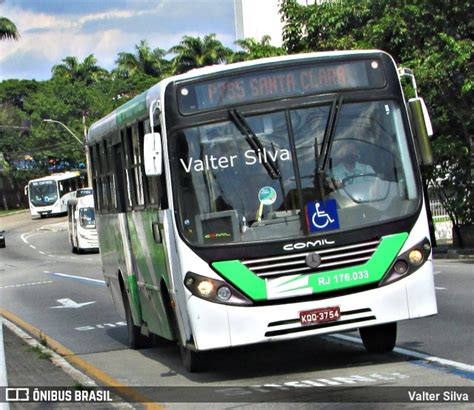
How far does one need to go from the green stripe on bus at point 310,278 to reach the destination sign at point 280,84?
155 centimetres

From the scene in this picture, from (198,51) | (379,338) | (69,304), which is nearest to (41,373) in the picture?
(379,338)

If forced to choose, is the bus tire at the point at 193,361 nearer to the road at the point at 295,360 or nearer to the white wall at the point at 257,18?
the road at the point at 295,360

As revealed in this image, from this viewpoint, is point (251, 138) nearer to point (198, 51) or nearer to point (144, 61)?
point (198, 51)

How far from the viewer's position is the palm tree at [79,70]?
338 feet

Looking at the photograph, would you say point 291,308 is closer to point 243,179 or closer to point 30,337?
point 243,179

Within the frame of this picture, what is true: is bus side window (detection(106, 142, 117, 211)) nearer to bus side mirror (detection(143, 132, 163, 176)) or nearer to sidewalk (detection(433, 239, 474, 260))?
bus side mirror (detection(143, 132, 163, 176))

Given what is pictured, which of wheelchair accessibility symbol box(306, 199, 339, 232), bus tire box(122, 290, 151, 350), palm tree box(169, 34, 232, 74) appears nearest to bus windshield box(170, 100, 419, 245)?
wheelchair accessibility symbol box(306, 199, 339, 232)

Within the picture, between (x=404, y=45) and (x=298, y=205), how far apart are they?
21.9 m

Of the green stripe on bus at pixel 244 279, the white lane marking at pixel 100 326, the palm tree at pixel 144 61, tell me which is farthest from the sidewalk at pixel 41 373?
the palm tree at pixel 144 61

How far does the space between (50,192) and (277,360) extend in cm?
7078

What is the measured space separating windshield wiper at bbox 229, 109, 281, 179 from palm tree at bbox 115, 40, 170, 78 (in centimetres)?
8500

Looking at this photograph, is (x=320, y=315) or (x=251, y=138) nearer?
(x=320, y=315)

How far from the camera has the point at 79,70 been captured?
10350 cm

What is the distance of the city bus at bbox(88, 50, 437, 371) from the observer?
32.5 ft
